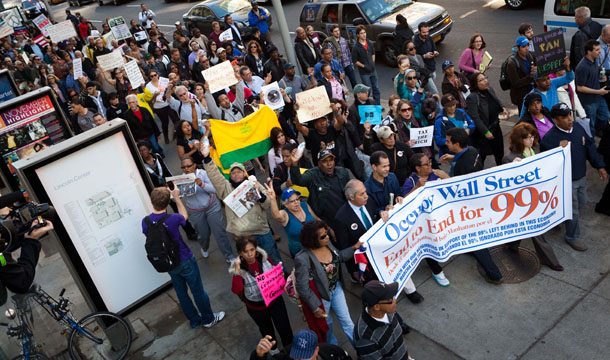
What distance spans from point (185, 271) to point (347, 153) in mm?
3072

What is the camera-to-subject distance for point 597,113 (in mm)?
8492

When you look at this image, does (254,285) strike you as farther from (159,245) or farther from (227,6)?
(227,6)

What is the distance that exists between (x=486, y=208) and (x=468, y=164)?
545mm

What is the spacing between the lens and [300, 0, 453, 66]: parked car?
14586mm

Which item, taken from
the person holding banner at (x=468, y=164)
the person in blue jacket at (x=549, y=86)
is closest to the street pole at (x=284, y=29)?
the person in blue jacket at (x=549, y=86)

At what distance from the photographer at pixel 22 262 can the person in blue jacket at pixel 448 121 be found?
5.03m

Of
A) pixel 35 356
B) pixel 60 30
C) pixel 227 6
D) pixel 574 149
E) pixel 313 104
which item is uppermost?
pixel 60 30

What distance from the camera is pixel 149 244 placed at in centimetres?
574

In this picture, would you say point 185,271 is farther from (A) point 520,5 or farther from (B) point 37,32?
(B) point 37,32

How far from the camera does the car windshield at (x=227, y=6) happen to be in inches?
819

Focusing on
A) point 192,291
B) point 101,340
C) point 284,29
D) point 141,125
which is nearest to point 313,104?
point 192,291

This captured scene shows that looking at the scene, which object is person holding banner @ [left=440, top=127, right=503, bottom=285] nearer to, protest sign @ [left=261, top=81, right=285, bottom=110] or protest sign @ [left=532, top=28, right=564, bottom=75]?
protest sign @ [left=532, top=28, right=564, bottom=75]

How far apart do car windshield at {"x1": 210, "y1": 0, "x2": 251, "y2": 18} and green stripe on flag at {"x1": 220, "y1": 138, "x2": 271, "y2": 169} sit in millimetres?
13554

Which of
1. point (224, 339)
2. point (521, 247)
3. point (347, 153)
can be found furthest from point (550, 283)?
point (224, 339)
